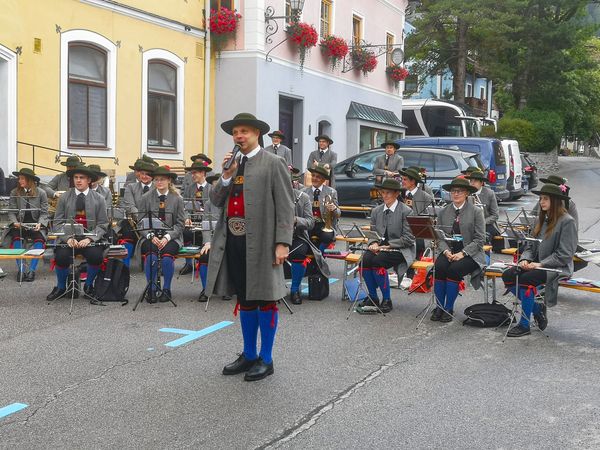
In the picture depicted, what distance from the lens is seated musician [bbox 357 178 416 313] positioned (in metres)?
9.05

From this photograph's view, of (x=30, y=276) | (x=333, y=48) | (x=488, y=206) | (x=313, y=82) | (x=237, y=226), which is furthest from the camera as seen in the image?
(x=333, y=48)

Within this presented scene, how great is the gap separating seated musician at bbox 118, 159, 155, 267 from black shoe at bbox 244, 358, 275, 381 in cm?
500

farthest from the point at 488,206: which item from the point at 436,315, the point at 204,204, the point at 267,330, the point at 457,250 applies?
the point at 267,330

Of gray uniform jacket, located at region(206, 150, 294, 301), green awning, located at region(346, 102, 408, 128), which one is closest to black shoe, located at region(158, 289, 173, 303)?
gray uniform jacket, located at region(206, 150, 294, 301)

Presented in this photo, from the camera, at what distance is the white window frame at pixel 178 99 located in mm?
18458

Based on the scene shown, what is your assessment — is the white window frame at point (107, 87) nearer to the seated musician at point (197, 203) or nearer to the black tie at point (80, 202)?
the seated musician at point (197, 203)

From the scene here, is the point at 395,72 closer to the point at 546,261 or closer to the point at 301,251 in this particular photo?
the point at 301,251

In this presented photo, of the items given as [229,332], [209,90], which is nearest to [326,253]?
[229,332]

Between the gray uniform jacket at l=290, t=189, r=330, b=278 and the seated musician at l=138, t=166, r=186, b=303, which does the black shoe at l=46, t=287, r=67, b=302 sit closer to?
the seated musician at l=138, t=166, r=186, b=303

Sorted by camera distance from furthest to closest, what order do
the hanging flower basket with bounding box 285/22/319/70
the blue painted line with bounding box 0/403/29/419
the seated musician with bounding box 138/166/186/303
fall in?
the hanging flower basket with bounding box 285/22/319/70, the seated musician with bounding box 138/166/186/303, the blue painted line with bounding box 0/403/29/419

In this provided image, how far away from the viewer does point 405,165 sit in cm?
1983

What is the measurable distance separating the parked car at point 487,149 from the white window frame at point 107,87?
7658 mm

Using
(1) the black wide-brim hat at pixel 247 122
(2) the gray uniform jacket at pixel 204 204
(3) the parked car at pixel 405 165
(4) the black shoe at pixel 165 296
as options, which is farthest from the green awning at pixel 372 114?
(1) the black wide-brim hat at pixel 247 122

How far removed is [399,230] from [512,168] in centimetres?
1452
